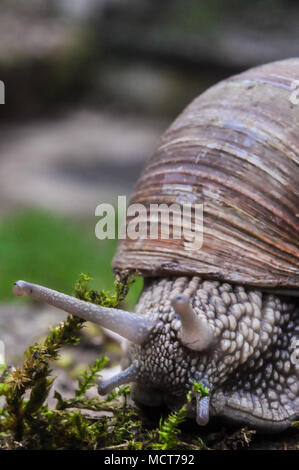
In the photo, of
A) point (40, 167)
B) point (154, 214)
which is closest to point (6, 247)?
point (40, 167)

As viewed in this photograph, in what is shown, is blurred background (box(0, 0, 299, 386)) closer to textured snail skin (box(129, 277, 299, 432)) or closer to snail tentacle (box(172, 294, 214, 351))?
textured snail skin (box(129, 277, 299, 432))

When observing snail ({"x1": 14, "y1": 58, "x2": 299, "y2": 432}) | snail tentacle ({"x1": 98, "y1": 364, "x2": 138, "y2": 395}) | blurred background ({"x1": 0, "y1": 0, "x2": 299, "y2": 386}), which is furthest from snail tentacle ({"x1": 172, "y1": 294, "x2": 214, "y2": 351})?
blurred background ({"x1": 0, "y1": 0, "x2": 299, "y2": 386})

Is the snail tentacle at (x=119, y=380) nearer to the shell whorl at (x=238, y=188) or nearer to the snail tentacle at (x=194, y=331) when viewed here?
the snail tentacle at (x=194, y=331)

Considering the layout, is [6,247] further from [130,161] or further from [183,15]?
[183,15]

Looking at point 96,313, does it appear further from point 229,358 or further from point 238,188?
point 238,188

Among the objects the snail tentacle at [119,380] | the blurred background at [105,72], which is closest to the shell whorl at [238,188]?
the snail tentacle at [119,380]

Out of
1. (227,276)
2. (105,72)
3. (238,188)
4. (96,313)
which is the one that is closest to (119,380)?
(96,313)
